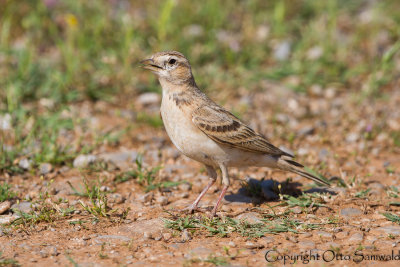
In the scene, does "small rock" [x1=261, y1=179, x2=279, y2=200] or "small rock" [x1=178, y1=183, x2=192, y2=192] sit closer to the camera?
"small rock" [x1=261, y1=179, x2=279, y2=200]

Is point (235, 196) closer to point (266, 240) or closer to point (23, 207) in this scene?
point (266, 240)

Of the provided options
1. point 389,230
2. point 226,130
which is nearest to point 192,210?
point 226,130

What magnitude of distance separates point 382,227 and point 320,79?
4.82m

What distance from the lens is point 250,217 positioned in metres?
5.51

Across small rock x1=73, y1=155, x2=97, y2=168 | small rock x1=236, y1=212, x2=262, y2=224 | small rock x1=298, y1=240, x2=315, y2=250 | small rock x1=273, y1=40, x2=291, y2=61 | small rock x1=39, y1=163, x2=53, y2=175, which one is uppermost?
small rock x1=273, y1=40, x2=291, y2=61

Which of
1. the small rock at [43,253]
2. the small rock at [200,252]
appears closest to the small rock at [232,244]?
the small rock at [200,252]

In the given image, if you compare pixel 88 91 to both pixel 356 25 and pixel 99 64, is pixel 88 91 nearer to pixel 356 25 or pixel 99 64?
pixel 99 64

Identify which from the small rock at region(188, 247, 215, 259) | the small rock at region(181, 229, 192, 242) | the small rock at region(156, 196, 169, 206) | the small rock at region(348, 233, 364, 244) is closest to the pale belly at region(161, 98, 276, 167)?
the small rock at region(156, 196, 169, 206)

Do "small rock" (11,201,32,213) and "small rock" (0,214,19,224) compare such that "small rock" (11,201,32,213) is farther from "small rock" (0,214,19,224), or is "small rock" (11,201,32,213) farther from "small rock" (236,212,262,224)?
"small rock" (236,212,262,224)

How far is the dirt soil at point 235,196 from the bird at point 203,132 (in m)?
0.47

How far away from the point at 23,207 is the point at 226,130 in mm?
2394

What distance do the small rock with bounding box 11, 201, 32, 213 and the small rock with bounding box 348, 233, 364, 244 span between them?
332 centimetres

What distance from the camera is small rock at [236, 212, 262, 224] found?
5.39 meters

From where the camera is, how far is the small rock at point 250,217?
539 cm
